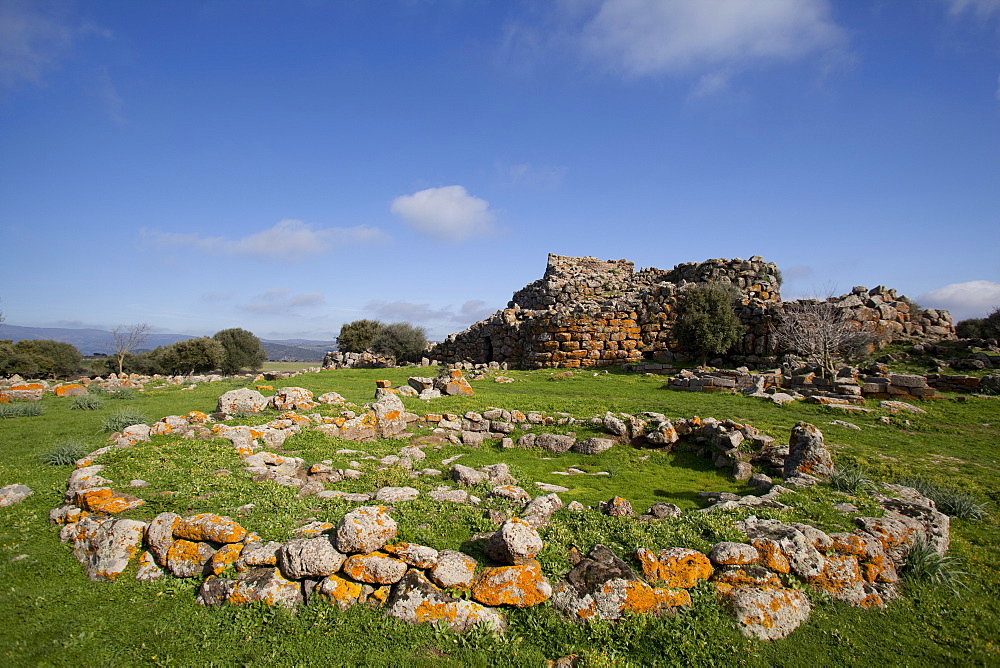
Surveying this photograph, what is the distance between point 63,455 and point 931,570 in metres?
13.8

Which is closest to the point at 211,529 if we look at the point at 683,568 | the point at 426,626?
the point at 426,626

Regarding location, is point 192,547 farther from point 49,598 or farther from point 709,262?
point 709,262

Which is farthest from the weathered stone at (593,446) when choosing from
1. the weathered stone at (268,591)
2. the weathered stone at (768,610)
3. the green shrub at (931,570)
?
the weathered stone at (268,591)

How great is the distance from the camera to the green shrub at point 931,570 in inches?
237

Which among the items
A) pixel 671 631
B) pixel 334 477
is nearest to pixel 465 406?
pixel 334 477

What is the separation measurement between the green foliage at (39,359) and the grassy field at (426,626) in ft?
141

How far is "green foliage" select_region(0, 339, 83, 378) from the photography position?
137 feet

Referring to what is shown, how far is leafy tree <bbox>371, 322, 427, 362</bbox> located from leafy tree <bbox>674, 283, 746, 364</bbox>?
19642 millimetres

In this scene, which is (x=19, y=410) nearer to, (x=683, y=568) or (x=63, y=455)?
(x=63, y=455)

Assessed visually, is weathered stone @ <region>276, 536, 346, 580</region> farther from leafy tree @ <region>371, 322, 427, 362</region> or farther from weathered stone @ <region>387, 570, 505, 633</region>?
leafy tree @ <region>371, 322, 427, 362</region>

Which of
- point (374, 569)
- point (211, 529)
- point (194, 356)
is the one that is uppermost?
point (194, 356)

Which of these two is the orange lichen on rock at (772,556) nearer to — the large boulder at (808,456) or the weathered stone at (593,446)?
the large boulder at (808,456)

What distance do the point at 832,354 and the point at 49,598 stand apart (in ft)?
94.1

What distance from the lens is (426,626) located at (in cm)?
498
